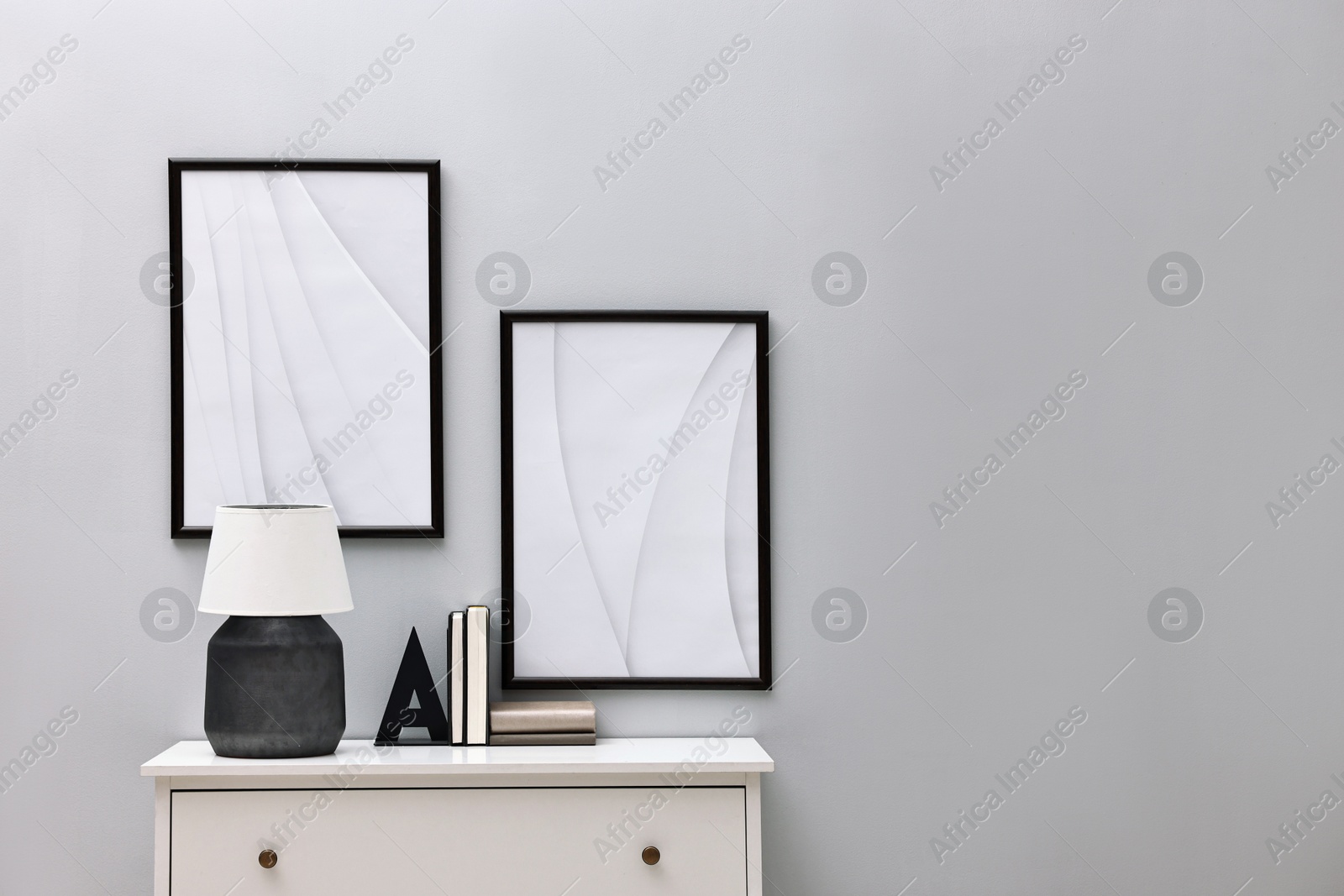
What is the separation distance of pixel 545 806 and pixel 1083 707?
114 centimetres

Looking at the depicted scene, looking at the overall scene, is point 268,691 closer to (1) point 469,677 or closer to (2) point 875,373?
(1) point 469,677

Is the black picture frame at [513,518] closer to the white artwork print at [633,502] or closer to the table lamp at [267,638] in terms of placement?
the white artwork print at [633,502]

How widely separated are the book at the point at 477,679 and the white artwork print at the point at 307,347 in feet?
0.83

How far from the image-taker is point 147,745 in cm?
186

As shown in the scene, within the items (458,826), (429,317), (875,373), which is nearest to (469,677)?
(458,826)

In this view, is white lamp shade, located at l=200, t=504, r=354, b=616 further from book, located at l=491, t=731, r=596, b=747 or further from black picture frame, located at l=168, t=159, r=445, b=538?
book, located at l=491, t=731, r=596, b=747

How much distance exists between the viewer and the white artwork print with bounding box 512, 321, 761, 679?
190 centimetres

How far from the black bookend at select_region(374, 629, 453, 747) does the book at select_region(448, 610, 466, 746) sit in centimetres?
3

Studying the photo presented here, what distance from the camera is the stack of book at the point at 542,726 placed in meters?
1.77

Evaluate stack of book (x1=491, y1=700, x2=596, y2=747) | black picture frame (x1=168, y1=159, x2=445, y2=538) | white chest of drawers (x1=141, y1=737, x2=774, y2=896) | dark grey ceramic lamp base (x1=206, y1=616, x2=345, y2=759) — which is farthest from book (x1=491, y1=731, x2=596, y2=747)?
black picture frame (x1=168, y1=159, x2=445, y2=538)

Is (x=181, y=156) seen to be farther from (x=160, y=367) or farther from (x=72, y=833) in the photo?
(x=72, y=833)

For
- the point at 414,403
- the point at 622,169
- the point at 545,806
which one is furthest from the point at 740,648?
the point at 622,169

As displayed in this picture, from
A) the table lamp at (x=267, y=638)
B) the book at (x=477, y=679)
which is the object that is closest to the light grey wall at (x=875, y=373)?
the book at (x=477, y=679)

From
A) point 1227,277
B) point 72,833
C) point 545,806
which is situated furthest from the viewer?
point 1227,277
